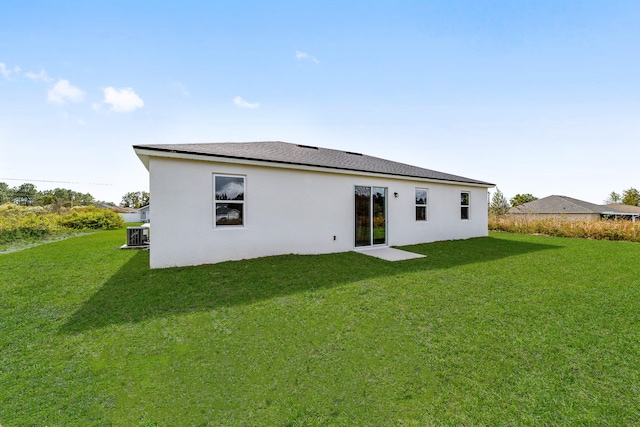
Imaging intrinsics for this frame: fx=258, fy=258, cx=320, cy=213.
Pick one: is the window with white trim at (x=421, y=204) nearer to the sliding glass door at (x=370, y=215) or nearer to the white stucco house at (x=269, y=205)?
the white stucco house at (x=269, y=205)

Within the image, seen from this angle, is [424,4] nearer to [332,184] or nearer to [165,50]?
[332,184]

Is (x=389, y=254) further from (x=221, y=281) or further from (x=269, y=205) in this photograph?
(x=221, y=281)

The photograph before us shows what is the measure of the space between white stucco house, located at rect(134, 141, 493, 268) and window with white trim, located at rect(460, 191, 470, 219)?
1783 mm

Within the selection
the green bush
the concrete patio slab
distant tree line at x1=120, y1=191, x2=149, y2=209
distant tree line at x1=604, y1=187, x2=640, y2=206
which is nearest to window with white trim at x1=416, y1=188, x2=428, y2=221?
the concrete patio slab

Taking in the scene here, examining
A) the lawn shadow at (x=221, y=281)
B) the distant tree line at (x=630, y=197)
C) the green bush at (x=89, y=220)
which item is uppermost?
the distant tree line at (x=630, y=197)

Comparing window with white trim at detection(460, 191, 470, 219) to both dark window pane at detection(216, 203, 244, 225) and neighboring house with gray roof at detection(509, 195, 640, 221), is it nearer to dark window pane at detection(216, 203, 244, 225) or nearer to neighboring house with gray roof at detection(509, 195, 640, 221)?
dark window pane at detection(216, 203, 244, 225)

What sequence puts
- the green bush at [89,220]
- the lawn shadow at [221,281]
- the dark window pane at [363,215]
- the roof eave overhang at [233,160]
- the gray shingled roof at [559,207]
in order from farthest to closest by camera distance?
the gray shingled roof at [559,207]
the green bush at [89,220]
the dark window pane at [363,215]
the roof eave overhang at [233,160]
the lawn shadow at [221,281]

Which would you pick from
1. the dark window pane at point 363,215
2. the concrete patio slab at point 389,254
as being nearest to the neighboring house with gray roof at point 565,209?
the concrete patio slab at point 389,254

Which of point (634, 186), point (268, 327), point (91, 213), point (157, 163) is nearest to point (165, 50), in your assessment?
point (157, 163)

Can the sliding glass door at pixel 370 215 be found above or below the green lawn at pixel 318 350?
above

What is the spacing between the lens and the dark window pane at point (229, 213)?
723cm

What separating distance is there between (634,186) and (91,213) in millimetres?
85662

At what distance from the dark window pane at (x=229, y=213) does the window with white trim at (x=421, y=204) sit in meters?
7.42

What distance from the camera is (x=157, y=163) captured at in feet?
21.4
